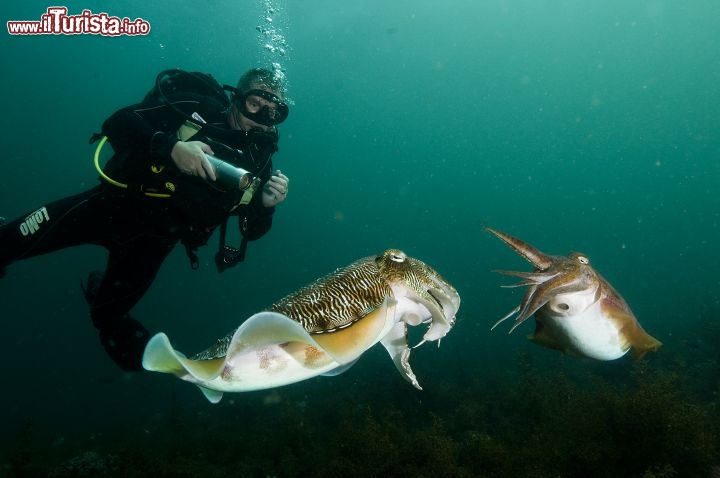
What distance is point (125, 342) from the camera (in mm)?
4594

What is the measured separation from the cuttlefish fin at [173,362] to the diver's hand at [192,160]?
2.50m

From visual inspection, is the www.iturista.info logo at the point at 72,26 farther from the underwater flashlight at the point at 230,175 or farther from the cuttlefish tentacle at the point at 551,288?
the cuttlefish tentacle at the point at 551,288

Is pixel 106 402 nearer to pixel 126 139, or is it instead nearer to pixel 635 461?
pixel 126 139

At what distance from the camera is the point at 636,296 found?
36.1m

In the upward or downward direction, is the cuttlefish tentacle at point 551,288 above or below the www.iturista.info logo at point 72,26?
above

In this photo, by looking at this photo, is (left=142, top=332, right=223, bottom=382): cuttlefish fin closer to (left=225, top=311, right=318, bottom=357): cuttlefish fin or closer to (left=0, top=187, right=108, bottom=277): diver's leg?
(left=225, top=311, right=318, bottom=357): cuttlefish fin

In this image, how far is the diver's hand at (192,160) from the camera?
370cm

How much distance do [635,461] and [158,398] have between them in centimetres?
2491

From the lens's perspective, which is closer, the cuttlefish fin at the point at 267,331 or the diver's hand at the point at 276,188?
the cuttlefish fin at the point at 267,331

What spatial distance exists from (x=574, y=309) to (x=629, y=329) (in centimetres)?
60

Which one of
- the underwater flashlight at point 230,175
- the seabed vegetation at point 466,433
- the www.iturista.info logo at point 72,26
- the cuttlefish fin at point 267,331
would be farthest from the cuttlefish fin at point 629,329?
the www.iturista.info logo at point 72,26

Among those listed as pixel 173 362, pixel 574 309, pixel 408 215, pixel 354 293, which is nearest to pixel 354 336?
pixel 354 293

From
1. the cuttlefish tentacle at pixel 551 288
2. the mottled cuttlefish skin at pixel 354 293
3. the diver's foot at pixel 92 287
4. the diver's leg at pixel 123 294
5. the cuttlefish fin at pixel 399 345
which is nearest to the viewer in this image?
the mottled cuttlefish skin at pixel 354 293

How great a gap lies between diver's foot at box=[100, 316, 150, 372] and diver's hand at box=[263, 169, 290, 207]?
235 cm
